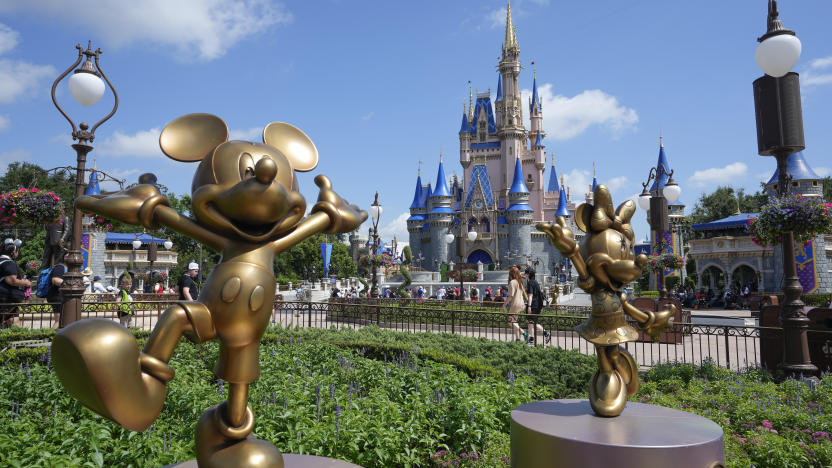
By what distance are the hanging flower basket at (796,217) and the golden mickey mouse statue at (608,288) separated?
6047 millimetres

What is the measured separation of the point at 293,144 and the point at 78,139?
698cm

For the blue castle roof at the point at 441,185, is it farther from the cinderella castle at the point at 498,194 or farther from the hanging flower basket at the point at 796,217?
the hanging flower basket at the point at 796,217

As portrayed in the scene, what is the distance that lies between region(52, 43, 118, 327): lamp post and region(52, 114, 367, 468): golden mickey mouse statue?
6.09 meters

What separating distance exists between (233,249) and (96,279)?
18263 millimetres

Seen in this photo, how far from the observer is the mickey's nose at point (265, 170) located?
1767mm

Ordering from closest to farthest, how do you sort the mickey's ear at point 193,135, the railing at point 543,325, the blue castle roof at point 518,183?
the mickey's ear at point 193,135 → the railing at point 543,325 → the blue castle roof at point 518,183

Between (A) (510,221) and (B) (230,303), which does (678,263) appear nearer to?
(B) (230,303)

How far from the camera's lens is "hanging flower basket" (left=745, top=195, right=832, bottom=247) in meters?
7.52

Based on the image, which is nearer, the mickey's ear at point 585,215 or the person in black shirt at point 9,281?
the mickey's ear at point 585,215

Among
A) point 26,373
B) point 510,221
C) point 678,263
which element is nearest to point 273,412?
point 26,373

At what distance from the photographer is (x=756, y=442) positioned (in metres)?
4.27

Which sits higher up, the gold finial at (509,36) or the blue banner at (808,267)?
the gold finial at (509,36)

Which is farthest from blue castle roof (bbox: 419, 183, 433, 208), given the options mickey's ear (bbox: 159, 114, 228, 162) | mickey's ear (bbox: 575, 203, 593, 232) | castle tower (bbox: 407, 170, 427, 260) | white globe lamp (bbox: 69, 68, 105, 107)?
mickey's ear (bbox: 159, 114, 228, 162)

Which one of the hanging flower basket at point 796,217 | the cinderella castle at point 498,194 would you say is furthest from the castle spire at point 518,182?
the hanging flower basket at point 796,217
